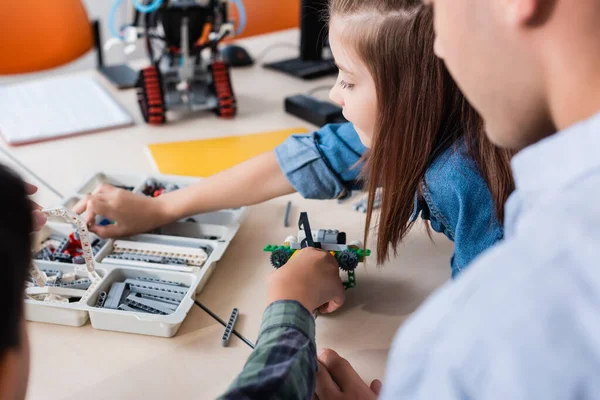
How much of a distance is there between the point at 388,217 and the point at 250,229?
219 mm

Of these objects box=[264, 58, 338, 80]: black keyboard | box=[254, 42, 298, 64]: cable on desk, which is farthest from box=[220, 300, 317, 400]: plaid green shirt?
box=[254, 42, 298, 64]: cable on desk

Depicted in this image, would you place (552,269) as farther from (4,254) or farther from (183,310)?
(183,310)

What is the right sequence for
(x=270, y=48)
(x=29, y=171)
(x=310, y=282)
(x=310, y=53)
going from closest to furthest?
(x=310, y=282) → (x=29, y=171) → (x=310, y=53) → (x=270, y=48)

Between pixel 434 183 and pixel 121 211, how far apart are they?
405mm

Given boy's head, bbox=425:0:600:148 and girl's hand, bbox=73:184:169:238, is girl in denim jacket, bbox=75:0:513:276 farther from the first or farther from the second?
boy's head, bbox=425:0:600:148

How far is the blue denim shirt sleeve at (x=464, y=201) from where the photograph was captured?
715 millimetres

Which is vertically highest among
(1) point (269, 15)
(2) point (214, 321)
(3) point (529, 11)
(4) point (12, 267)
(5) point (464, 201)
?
(3) point (529, 11)

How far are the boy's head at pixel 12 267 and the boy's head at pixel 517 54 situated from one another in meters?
0.29

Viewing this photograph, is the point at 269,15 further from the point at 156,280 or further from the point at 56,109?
the point at 156,280

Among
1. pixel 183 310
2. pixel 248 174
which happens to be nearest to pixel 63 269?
pixel 183 310

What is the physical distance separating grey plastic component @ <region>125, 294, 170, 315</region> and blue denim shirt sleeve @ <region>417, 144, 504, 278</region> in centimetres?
33

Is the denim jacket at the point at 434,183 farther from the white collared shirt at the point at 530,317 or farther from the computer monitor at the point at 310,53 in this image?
the computer monitor at the point at 310,53

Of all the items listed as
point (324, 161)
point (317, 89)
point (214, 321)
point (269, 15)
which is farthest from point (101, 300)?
point (269, 15)

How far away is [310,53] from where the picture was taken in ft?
4.88
